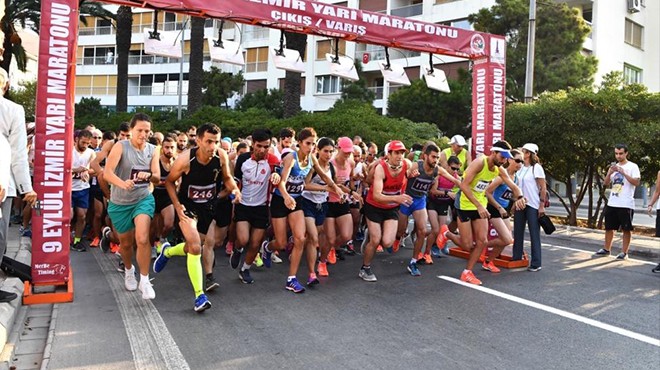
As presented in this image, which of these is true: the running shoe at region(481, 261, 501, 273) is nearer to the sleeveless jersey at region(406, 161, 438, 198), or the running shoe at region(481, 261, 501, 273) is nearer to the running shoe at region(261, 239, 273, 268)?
the sleeveless jersey at region(406, 161, 438, 198)

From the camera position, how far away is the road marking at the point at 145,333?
433 centimetres

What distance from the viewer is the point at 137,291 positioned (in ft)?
21.4

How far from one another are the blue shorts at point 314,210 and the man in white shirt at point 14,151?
3.12m

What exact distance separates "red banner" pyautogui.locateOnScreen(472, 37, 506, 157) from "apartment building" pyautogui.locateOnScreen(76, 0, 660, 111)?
14337mm

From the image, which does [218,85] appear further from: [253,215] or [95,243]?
[253,215]

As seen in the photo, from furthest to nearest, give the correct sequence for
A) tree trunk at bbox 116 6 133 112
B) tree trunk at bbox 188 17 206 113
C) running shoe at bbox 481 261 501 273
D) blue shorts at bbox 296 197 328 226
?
1. tree trunk at bbox 116 6 133 112
2. tree trunk at bbox 188 17 206 113
3. running shoe at bbox 481 261 501 273
4. blue shorts at bbox 296 197 328 226

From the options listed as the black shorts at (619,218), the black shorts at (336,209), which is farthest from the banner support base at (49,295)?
the black shorts at (619,218)

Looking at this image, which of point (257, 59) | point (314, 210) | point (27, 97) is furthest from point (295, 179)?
point (27, 97)

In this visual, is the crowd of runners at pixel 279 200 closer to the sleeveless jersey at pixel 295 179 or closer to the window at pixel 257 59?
the sleeveless jersey at pixel 295 179

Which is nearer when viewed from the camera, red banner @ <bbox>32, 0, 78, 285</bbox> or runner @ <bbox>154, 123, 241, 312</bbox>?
runner @ <bbox>154, 123, 241, 312</bbox>

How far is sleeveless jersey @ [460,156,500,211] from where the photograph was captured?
7.74 meters

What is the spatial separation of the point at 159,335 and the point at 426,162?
15.5ft

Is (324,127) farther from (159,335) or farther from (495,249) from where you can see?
(159,335)

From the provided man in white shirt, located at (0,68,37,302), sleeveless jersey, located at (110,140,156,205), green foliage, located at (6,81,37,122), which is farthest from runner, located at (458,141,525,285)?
green foliage, located at (6,81,37,122)
